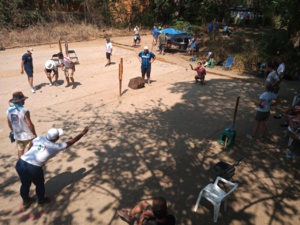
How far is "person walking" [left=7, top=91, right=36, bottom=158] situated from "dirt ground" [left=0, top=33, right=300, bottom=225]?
2.99 feet

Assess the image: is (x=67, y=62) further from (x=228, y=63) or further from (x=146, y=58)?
(x=228, y=63)

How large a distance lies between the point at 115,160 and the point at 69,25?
22652 mm

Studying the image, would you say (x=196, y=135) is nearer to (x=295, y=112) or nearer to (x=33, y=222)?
(x=295, y=112)

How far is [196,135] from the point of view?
7.19 m

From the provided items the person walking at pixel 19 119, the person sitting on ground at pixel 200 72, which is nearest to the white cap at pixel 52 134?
the person walking at pixel 19 119

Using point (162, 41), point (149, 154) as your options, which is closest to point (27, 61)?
point (149, 154)

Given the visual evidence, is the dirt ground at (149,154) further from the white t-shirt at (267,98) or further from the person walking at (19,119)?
the white t-shirt at (267,98)

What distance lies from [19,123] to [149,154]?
2.99 m

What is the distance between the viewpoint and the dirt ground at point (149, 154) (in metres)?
4.52

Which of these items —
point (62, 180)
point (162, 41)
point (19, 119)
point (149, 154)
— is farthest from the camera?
point (162, 41)

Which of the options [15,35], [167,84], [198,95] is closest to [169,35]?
[167,84]

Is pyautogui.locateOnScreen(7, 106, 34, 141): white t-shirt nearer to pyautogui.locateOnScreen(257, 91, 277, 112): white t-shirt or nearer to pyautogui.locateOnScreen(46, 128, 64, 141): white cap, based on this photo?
Answer: pyautogui.locateOnScreen(46, 128, 64, 141): white cap

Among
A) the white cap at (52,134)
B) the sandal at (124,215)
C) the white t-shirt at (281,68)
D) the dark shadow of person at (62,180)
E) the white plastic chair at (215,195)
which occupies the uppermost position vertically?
the white t-shirt at (281,68)

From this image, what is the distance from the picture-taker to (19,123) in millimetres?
5016
